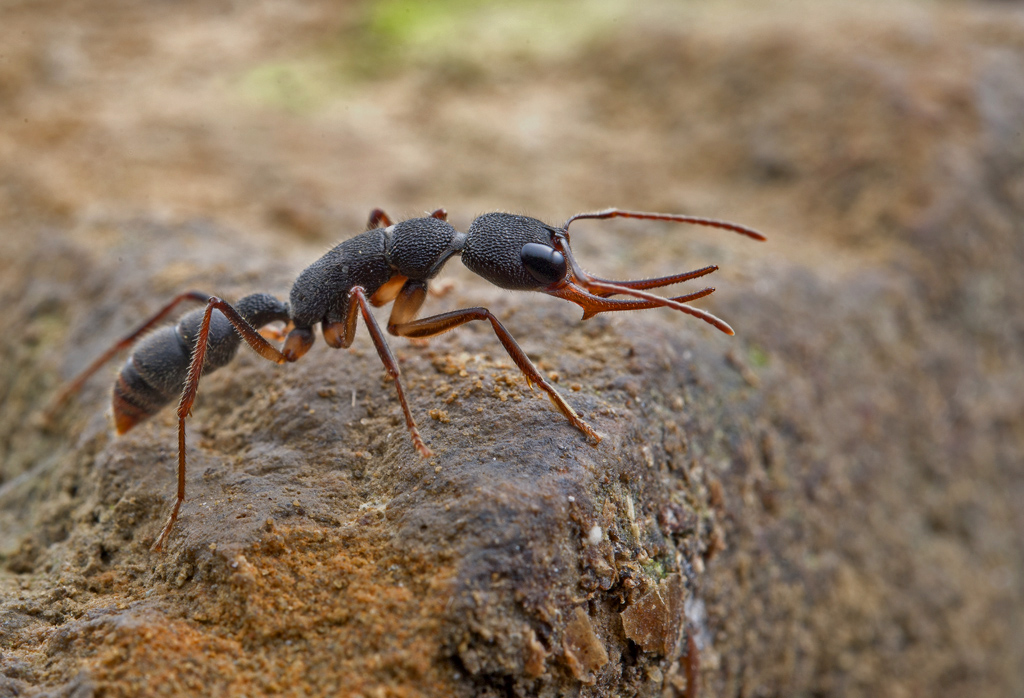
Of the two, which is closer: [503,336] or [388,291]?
[503,336]

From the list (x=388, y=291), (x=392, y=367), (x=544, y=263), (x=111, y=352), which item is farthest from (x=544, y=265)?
(x=111, y=352)

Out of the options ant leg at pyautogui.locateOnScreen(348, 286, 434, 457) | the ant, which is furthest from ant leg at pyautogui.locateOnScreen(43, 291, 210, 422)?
ant leg at pyautogui.locateOnScreen(348, 286, 434, 457)

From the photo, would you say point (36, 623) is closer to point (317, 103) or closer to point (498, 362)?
point (498, 362)

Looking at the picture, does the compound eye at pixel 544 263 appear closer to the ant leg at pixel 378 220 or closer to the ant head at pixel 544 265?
the ant head at pixel 544 265

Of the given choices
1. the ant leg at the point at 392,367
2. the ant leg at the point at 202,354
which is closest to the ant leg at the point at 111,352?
the ant leg at the point at 202,354

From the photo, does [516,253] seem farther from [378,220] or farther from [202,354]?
[202,354]

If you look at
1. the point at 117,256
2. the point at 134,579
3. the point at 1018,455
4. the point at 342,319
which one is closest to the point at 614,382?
the point at 342,319
